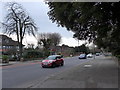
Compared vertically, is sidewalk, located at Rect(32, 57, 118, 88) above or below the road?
above

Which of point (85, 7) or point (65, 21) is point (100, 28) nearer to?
point (65, 21)

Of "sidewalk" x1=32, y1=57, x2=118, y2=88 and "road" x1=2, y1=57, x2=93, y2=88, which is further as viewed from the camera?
"road" x1=2, y1=57, x2=93, y2=88

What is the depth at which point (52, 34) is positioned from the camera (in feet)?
339

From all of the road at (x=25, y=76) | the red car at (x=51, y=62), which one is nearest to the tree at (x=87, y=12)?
the road at (x=25, y=76)

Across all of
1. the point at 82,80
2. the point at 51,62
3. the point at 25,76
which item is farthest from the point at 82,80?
the point at 51,62

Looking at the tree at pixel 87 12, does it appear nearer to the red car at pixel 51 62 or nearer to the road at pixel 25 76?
the road at pixel 25 76

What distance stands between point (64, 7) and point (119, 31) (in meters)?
6.23

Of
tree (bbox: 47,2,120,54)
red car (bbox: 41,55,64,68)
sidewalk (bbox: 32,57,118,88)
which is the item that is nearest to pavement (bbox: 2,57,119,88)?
sidewalk (bbox: 32,57,118,88)

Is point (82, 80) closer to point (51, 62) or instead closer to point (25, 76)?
point (25, 76)

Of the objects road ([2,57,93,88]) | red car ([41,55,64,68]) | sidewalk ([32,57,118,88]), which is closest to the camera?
sidewalk ([32,57,118,88])

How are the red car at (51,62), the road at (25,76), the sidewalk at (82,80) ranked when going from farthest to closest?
the red car at (51,62), the road at (25,76), the sidewalk at (82,80)

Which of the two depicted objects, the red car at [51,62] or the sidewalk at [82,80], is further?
the red car at [51,62]

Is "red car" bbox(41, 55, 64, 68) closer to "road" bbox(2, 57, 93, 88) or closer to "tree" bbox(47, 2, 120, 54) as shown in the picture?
"road" bbox(2, 57, 93, 88)

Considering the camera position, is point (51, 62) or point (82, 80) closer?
point (82, 80)
